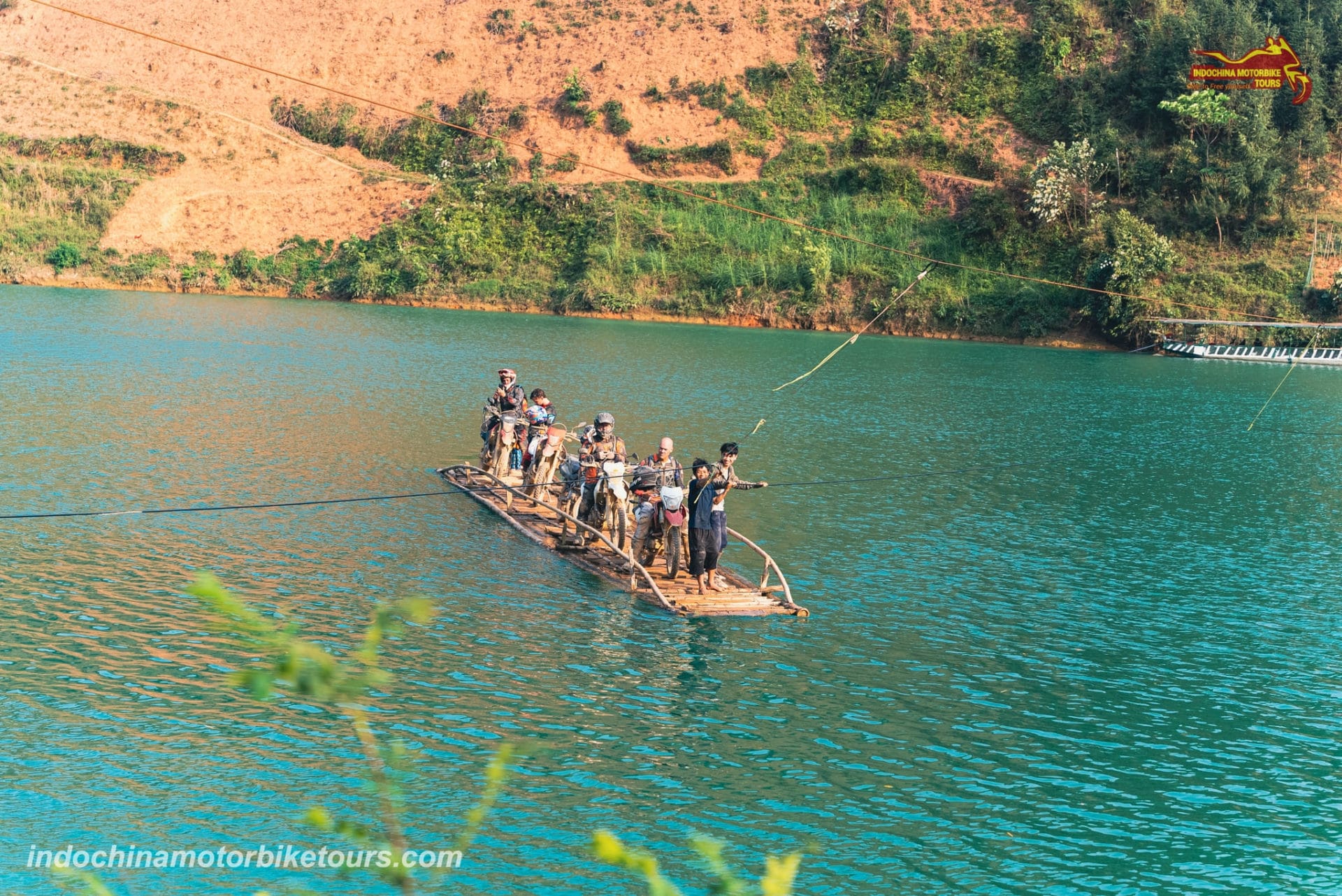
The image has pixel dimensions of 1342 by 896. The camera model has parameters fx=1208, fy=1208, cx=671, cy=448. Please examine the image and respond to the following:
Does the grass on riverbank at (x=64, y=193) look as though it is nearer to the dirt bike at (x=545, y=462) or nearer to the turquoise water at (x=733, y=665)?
the turquoise water at (x=733, y=665)

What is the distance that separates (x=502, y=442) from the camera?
26875mm

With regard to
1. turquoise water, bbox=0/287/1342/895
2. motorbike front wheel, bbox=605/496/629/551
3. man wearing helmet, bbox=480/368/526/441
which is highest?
man wearing helmet, bbox=480/368/526/441

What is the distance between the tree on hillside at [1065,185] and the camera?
72.9 metres

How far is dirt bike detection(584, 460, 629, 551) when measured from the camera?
21.2m

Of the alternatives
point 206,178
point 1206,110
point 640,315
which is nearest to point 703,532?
point 640,315

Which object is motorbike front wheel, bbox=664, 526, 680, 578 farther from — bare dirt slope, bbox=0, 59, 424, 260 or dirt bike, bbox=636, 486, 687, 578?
bare dirt slope, bbox=0, 59, 424, 260

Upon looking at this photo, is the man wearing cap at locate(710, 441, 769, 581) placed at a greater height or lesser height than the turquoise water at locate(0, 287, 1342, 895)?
greater

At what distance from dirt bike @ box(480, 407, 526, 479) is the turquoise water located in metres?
1.32

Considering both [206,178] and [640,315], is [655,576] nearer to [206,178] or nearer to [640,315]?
[640,315]

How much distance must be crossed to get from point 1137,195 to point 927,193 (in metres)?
13.1

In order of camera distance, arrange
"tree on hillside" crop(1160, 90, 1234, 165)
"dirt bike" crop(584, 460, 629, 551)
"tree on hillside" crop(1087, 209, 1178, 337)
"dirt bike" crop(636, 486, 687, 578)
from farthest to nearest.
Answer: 1. "tree on hillside" crop(1160, 90, 1234, 165)
2. "tree on hillside" crop(1087, 209, 1178, 337)
3. "dirt bike" crop(584, 460, 629, 551)
4. "dirt bike" crop(636, 486, 687, 578)

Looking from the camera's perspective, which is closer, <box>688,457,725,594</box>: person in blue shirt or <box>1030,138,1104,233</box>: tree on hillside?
<box>688,457,725,594</box>: person in blue shirt

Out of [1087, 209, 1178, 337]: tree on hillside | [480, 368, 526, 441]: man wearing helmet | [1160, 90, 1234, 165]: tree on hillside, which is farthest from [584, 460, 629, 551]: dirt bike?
[1160, 90, 1234, 165]: tree on hillside

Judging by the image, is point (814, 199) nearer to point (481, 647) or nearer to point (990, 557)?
point (990, 557)
